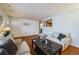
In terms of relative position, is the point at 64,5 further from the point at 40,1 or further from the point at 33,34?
the point at 33,34

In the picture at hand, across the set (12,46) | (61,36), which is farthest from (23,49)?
(61,36)

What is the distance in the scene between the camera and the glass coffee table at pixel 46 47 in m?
1.76

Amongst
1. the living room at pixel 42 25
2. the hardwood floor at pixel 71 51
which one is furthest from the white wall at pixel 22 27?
the hardwood floor at pixel 71 51

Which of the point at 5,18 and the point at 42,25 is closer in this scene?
the point at 5,18

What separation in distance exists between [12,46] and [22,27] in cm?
33

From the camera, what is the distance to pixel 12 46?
1.74 m

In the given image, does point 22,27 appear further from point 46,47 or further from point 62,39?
point 62,39

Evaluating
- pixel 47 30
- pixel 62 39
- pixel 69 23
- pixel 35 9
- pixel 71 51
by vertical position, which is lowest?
pixel 71 51

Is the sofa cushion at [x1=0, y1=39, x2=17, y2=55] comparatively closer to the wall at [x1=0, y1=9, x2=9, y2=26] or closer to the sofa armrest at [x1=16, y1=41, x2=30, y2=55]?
the sofa armrest at [x1=16, y1=41, x2=30, y2=55]

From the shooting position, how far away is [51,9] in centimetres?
176

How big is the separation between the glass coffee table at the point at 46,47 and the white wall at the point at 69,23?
9.3 inches

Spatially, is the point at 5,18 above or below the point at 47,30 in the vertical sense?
above

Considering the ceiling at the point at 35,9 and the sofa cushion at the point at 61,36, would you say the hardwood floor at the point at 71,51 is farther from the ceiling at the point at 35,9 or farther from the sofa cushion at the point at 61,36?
the ceiling at the point at 35,9
